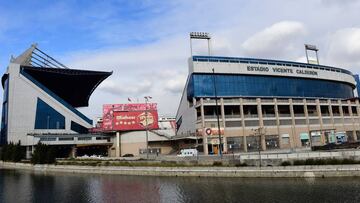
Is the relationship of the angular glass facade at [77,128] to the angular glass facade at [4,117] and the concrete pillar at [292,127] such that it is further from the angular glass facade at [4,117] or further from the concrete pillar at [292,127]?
the concrete pillar at [292,127]

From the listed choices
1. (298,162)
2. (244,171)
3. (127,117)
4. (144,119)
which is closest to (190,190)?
(244,171)

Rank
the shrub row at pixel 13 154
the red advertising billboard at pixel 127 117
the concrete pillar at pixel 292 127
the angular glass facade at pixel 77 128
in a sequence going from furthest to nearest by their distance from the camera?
1. the angular glass facade at pixel 77 128
2. the red advertising billboard at pixel 127 117
3. the concrete pillar at pixel 292 127
4. the shrub row at pixel 13 154

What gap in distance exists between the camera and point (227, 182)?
38.8 meters

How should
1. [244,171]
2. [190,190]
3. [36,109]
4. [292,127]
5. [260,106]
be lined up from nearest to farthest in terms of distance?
[190,190] → [244,171] → [260,106] → [292,127] → [36,109]

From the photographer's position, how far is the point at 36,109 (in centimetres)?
10788

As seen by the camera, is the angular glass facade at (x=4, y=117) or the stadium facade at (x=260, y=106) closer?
the stadium facade at (x=260, y=106)

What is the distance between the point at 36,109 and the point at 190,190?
88267 millimetres

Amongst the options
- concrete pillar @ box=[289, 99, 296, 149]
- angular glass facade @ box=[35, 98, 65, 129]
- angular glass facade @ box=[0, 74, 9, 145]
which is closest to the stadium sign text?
concrete pillar @ box=[289, 99, 296, 149]

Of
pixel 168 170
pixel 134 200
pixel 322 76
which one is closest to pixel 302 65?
pixel 322 76

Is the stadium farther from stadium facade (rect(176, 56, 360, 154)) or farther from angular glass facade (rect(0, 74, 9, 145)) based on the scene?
angular glass facade (rect(0, 74, 9, 145))

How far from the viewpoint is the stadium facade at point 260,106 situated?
268 feet

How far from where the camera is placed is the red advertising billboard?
94.0 m

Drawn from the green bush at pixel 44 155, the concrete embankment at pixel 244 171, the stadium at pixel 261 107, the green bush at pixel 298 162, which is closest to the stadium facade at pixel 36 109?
the green bush at pixel 44 155

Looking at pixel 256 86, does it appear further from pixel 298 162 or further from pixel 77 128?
pixel 77 128
